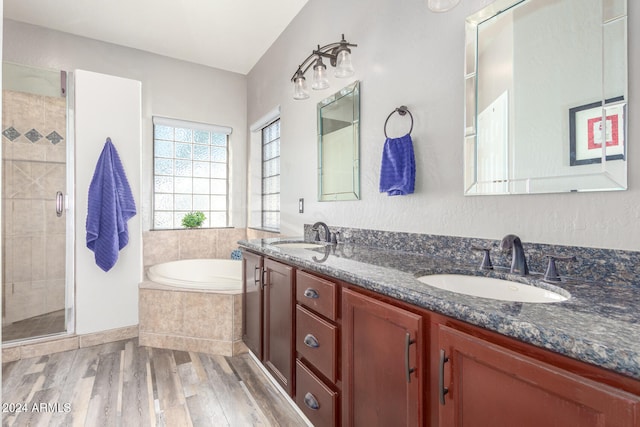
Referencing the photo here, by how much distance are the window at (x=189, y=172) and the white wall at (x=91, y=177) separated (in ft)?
2.58

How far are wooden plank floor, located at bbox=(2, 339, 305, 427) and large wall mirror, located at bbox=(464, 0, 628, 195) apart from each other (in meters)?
1.63

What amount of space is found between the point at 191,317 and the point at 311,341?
1.50 m

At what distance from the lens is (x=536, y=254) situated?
3.81ft

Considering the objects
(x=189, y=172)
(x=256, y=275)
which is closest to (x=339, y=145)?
(x=256, y=275)

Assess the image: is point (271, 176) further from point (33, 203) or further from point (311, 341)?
point (311, 341)

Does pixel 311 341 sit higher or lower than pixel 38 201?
lower

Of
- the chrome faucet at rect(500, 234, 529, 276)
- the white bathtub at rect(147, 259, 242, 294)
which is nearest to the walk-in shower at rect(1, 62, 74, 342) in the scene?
the white bathtub at rect(147, 259, 242, 294)

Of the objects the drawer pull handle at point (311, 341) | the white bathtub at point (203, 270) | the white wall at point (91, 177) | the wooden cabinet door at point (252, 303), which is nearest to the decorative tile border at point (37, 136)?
the white wall at point (91, 177)

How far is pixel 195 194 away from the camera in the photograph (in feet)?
13.0

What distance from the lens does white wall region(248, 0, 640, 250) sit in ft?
3.34

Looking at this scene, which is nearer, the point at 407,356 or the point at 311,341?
the point at 407,356

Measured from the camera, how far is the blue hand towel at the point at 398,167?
1.64 meters

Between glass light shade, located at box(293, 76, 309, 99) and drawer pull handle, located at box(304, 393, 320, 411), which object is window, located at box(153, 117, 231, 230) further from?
drawer pull handle, located at box(304, 393, 320, 411)

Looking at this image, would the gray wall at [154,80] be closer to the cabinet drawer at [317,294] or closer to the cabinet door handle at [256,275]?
the cabinet door handle at [256,275]
